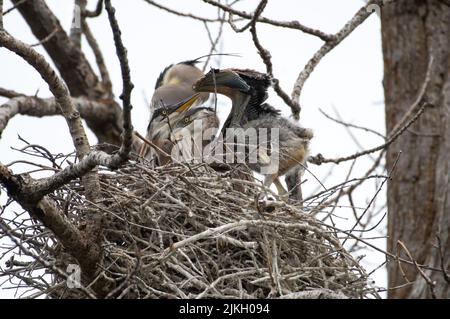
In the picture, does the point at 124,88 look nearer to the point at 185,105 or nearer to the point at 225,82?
the point at 225,82

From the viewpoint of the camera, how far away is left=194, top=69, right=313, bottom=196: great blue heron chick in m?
5.26

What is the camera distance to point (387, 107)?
7.23 m

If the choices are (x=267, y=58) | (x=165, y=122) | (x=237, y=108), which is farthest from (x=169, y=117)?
(x=267, y=58)

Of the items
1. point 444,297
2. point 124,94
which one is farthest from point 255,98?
point 124,94

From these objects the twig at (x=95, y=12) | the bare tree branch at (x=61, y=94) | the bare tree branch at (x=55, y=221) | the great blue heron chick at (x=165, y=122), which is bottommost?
the bare tree branch at (x=55, y=221)

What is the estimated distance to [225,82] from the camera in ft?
17.3

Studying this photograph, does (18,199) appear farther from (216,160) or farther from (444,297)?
(444,297)

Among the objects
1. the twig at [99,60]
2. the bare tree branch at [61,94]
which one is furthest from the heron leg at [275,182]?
the twig at [99,60]

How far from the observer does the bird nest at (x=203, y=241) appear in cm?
441

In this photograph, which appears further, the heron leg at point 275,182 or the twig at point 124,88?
the heron leg at point 275,182

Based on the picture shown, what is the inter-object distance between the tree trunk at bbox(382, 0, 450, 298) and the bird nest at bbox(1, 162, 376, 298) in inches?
76.4

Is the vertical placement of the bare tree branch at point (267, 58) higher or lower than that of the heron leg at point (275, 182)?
higher

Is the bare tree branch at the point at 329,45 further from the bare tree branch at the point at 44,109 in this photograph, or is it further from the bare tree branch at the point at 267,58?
the bare tree branch at the point at 44,109

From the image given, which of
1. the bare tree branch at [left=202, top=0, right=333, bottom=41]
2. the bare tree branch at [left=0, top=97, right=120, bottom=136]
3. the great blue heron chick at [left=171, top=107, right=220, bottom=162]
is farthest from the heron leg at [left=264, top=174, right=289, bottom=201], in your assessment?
the bare tree branch at [left=0, top=97, right=120, bottom=136]
